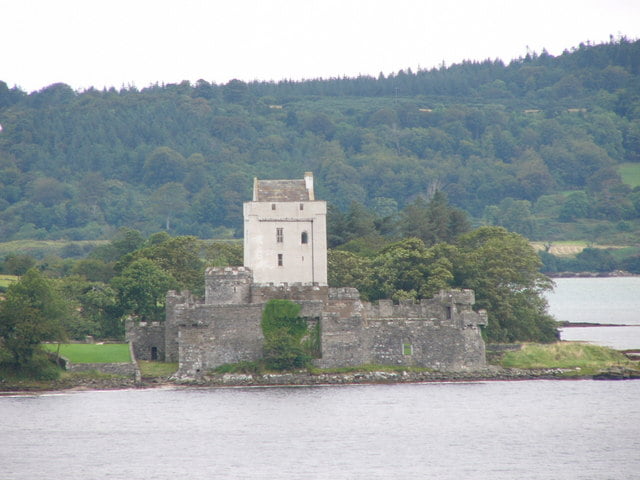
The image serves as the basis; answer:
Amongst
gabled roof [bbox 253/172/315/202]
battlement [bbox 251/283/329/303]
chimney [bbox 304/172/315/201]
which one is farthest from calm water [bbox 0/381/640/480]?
chimney [bbox 304/172/315/201]

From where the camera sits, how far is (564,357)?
65.8m

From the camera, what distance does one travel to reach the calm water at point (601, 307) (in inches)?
3538

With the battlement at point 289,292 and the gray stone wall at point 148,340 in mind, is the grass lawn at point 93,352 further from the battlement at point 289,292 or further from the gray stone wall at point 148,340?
the battlement at point 289,292

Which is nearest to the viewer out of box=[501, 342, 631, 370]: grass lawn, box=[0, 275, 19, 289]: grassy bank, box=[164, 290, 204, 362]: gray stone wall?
box=[164, 290, 204, 362]: gray stone wall

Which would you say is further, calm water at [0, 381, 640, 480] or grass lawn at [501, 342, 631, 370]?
grass lawn at [501, 342, 631, 370]

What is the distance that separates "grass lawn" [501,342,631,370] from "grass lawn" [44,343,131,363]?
18355mm

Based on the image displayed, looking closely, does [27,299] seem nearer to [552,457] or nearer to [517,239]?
[552,457]

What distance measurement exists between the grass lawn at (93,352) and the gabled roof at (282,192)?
10281 mm

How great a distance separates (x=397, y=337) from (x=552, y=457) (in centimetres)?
1642

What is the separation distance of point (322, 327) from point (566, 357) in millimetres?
13632

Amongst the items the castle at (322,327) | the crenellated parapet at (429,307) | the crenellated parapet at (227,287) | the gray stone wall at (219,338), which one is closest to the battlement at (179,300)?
the castle at (322,327)

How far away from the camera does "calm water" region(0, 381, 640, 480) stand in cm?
4362

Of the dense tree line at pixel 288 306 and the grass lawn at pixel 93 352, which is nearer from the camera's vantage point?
the dense tree line at pixel 288 306

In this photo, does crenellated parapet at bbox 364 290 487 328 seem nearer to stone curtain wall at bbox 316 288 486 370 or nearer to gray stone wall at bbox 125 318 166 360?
stone curtain wall at bbox 316 288 486 370
